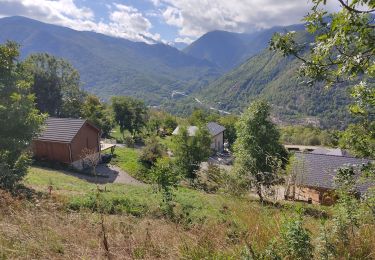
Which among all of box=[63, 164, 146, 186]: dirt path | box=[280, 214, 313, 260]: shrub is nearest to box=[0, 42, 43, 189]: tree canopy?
box=[63, 164, 146, 186]: dirt path

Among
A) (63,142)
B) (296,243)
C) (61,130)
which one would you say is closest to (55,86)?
(61,130)

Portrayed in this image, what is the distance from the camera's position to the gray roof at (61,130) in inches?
1426

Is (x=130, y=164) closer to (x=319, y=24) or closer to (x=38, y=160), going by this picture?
(x=38, y=160)

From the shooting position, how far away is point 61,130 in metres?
37.3

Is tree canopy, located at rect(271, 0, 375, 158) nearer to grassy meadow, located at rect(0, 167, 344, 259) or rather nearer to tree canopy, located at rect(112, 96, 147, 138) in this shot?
grassy meadow, located at rect(0, 167, 344, 259)

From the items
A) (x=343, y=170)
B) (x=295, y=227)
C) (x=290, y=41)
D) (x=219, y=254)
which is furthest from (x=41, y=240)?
(x=343, y=170)

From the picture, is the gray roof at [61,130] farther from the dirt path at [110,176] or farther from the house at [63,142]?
the dirt path at [110,176]

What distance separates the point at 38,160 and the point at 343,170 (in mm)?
36133

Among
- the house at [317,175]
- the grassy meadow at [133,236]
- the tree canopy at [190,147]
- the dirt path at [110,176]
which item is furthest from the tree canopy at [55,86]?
the grassy meadow at [133,236]

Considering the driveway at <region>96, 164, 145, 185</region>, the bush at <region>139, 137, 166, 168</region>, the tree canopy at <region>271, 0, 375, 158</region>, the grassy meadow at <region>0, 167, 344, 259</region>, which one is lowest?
the driveway at <region>96, 164, 145, 185</region>

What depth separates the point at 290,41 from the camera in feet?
17.8

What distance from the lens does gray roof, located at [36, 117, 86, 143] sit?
36.2 m

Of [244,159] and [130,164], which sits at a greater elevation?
[244,159]

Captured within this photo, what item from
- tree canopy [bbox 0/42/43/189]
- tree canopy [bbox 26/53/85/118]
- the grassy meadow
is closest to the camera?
the grassy meadow
